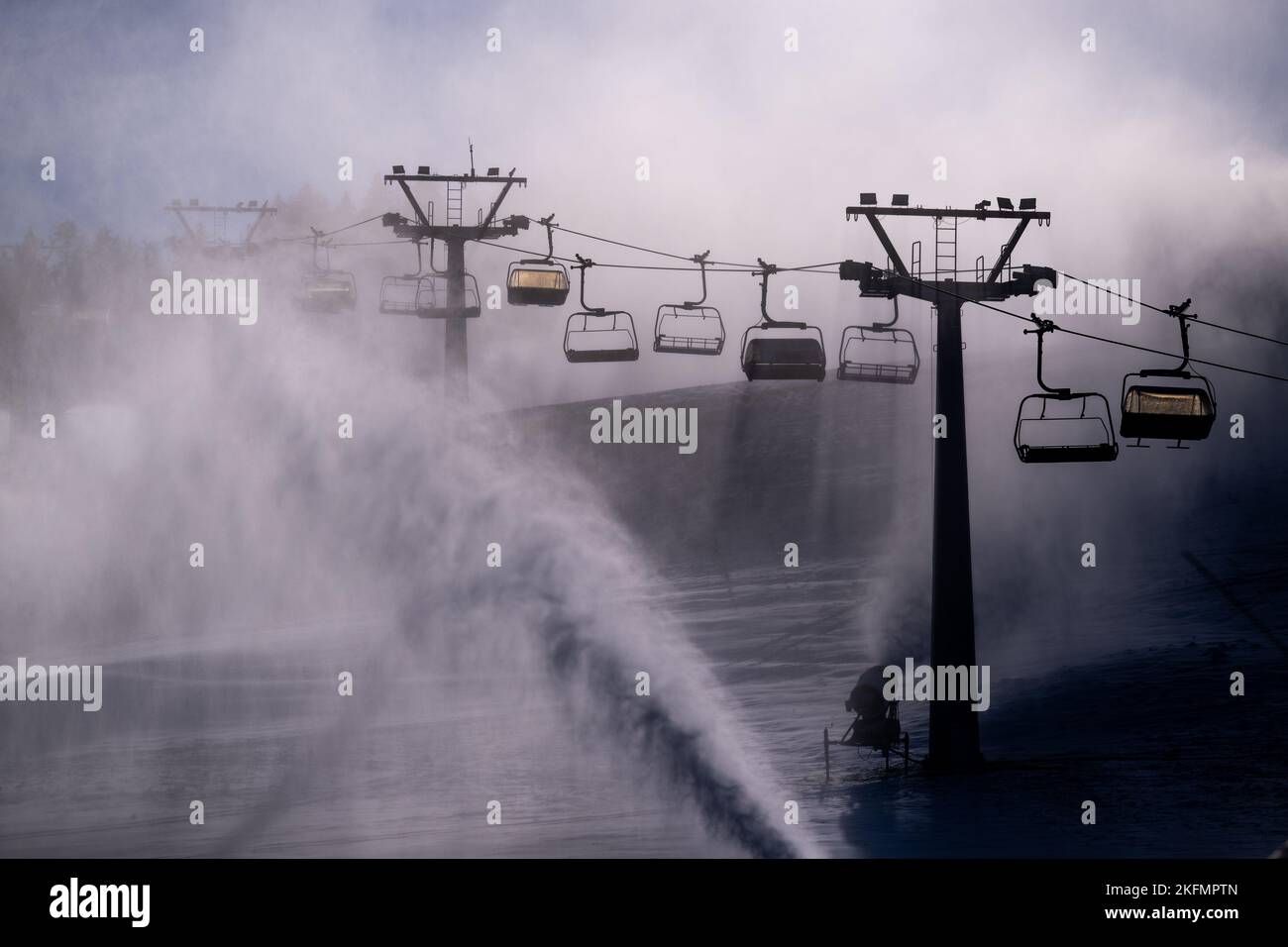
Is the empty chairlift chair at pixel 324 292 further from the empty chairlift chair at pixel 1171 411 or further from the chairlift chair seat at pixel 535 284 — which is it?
the empty chairlift chair at pixel 1171 411

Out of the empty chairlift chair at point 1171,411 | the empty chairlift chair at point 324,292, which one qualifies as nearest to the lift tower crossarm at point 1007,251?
the empty chairlift chair at point 1171,411

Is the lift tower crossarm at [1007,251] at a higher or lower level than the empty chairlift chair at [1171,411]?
higher

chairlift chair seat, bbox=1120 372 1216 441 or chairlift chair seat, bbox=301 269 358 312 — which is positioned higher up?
chairlift chair seat, bbox=301 269 358 312

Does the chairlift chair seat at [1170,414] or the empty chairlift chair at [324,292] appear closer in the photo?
the chairlift chair seat at [1170,414]

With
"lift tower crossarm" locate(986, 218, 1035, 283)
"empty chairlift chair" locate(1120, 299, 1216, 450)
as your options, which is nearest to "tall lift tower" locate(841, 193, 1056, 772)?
"lift tower crossarm" locate(986, 218, 1035, 283)

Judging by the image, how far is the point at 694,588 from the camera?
75.6 metres

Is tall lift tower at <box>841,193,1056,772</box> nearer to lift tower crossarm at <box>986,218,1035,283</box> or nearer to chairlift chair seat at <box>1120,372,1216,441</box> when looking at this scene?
lift tower crossarm at <box>986,218,1035,283</box>

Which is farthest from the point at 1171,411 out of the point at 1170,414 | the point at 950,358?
the point at 950,358

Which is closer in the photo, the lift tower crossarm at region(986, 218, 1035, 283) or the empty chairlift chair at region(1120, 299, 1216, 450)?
the empty chairlift chair at region(1120, 299, 1216, 450)

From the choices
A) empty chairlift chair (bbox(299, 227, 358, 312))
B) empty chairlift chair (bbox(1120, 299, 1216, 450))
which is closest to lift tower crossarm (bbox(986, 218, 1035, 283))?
empty chairlift chair (bbox(1120, 299, 1216, 450))

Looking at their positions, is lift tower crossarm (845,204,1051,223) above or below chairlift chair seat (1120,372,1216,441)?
above

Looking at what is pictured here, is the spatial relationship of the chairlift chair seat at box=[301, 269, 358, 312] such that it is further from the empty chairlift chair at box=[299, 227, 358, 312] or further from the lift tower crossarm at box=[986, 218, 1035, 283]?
the lift tower crossarm at box=[986, 218, 1035, 283]

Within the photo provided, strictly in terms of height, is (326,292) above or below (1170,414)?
above

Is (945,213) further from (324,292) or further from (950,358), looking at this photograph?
(324,292)
